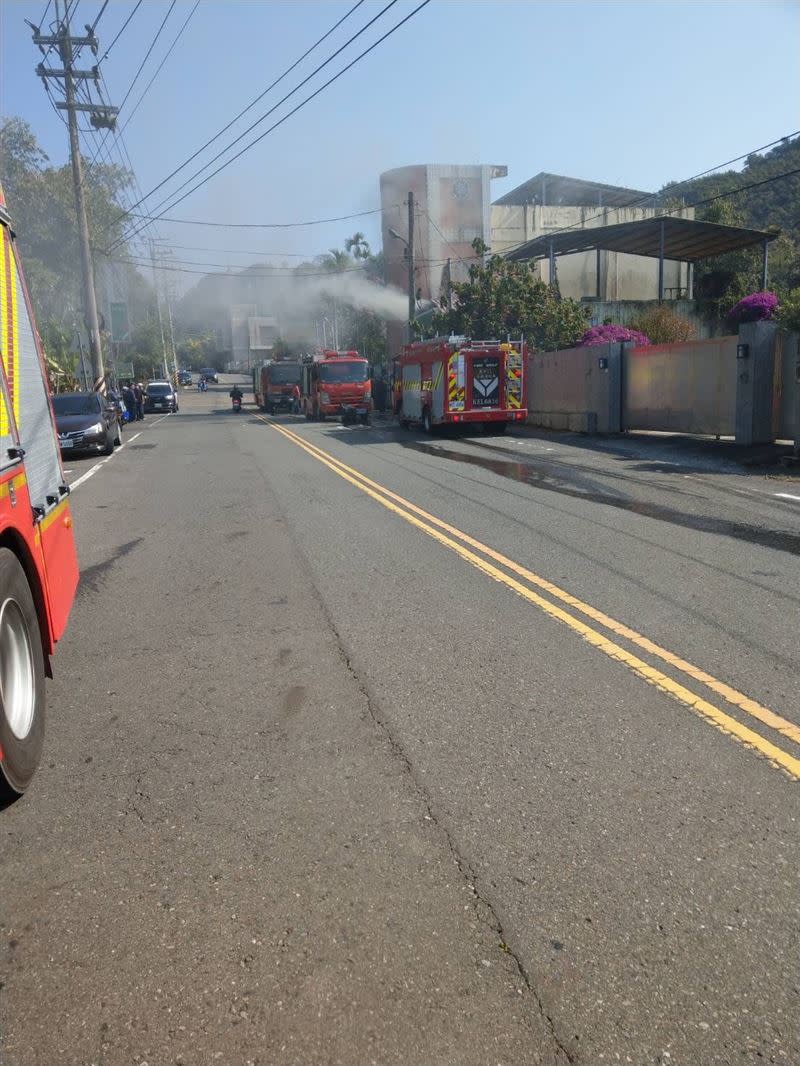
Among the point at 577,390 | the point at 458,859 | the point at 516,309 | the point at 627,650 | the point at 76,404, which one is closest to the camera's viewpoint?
the point at 458,859

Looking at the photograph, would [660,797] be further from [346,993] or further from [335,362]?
[335,362]

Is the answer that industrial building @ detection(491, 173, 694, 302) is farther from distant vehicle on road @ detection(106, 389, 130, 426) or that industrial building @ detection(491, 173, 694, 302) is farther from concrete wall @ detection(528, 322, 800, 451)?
distant vehicle on road @ detection(106, 389, 130, 426)

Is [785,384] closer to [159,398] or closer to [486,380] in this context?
[486,380]

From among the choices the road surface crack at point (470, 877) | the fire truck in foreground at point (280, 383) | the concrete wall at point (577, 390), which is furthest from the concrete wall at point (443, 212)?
the road surface crack at point (470, 877)

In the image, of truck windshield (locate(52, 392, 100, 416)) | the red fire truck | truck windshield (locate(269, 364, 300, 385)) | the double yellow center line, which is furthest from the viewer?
truck windshield (locate(269, 364, 300, 385))

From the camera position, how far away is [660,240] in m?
33.9

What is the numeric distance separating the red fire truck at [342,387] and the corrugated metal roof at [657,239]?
950cm

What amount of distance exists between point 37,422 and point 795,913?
4.35 metres

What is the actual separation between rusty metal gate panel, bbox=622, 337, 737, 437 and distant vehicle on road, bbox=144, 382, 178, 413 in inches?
1238

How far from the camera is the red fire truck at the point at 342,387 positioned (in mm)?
33844

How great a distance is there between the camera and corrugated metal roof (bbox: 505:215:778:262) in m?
33.7

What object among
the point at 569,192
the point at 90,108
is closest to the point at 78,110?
the point at 90,108

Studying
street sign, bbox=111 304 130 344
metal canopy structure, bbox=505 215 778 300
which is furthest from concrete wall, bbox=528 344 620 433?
street sign, bbox=111 304 130 344

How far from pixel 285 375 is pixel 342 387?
1062 cm
